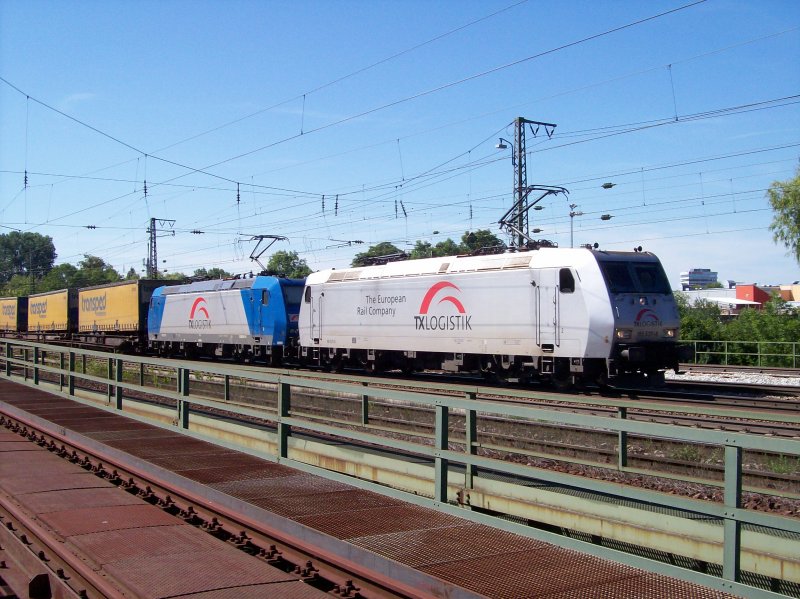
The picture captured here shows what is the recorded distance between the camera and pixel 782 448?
13.3 feet

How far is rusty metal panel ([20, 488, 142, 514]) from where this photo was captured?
706 cm

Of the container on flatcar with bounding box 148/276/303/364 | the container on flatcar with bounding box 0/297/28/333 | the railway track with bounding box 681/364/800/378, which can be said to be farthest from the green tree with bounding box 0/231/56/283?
the railway track with bounding box 681/364/800/378

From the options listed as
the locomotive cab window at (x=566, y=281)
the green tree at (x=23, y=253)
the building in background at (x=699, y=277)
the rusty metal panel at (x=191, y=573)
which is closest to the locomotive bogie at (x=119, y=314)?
the locomotive cab window at (x=566, y=281)

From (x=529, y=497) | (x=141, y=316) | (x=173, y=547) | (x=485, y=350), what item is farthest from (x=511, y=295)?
(x=141, y=316)

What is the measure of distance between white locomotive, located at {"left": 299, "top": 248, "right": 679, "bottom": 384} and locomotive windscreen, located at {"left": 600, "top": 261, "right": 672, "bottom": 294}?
29mm

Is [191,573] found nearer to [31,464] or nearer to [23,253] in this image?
[31,464]

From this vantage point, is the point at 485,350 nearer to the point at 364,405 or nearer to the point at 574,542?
the point at 364,405

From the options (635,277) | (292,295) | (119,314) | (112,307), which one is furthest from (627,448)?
(112,307)

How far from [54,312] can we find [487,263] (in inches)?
1390

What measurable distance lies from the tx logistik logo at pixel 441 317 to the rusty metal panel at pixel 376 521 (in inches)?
560

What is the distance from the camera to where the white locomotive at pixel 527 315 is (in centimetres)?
1762

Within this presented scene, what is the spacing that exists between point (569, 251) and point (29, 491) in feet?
44.2

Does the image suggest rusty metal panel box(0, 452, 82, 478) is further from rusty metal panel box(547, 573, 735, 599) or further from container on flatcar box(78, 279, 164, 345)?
container on flatcar box(78, 279, 164, 345)

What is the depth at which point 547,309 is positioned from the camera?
1836 cm
